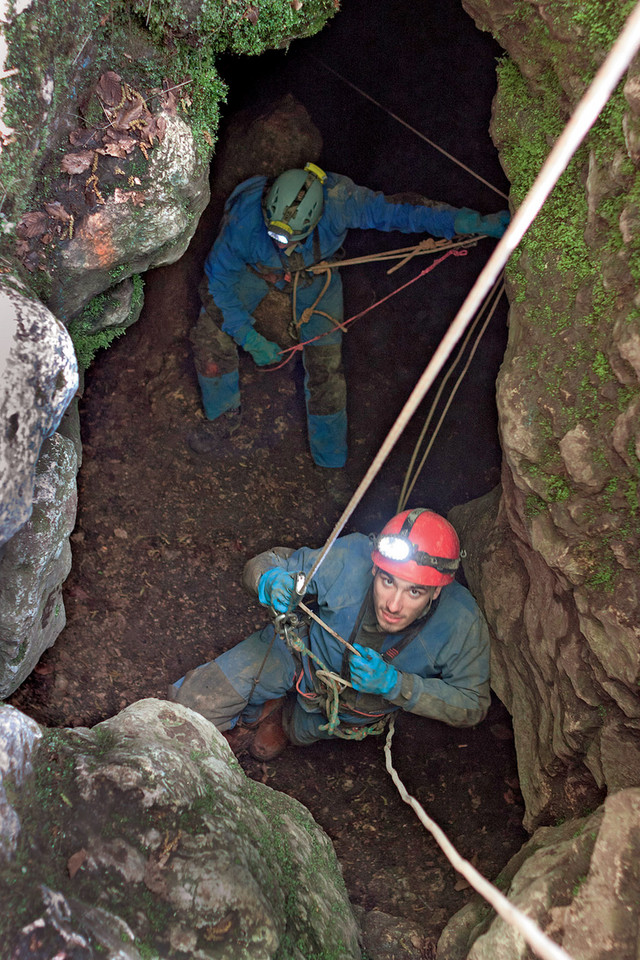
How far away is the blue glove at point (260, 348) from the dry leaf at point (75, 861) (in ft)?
15.8

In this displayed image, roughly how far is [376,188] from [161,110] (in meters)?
4.39

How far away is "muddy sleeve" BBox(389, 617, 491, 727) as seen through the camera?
12.4 feet

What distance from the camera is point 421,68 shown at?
647 centimetres

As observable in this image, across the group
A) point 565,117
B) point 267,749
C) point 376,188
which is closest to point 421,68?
point 376,188

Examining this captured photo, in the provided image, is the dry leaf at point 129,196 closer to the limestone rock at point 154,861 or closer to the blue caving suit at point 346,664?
the blue caving suit at point 346,664

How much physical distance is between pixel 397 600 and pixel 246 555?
2.32 metres

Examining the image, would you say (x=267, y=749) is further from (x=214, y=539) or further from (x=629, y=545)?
(x=629, y=545)

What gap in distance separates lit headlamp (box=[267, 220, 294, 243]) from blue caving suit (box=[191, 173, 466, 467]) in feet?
0.99

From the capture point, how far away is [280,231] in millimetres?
5184

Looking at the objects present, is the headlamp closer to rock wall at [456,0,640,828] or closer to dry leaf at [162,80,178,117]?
rock wall at [456,0,640,828]

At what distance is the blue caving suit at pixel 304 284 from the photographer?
542 centimetres

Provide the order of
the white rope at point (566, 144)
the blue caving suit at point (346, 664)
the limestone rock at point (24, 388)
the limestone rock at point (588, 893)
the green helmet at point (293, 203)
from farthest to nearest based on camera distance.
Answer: the green helmet at point (293, 203) → the blue caving suit at point (346, 664) → the limestone rock at point (24, 388) → the limestone rock at point (588, 893) → the white rope at point (566, 144)

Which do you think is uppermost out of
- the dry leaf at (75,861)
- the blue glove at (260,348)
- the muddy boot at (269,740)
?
the dry leaf at (75,861)

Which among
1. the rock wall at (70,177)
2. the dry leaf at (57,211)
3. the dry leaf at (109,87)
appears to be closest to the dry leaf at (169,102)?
the rock wall at (70,177)
